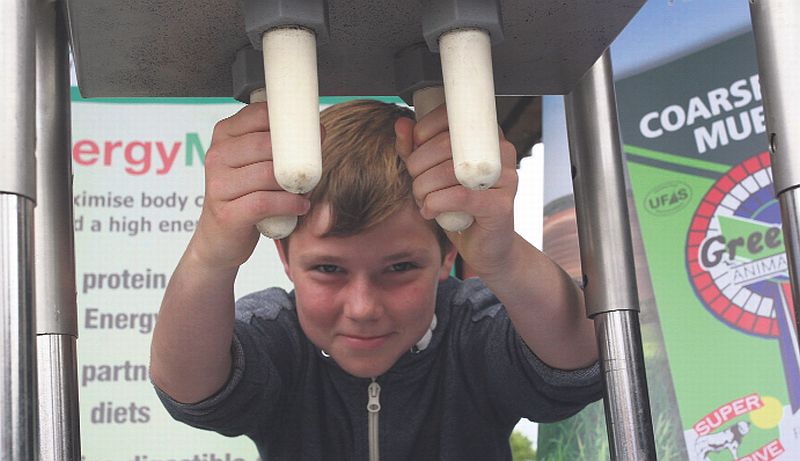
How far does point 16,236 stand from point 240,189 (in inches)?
5.2

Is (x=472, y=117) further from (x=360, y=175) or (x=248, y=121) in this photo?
(x=360, y=175)

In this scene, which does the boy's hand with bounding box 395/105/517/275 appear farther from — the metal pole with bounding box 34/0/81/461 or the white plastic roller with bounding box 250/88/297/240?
the metal pole with bounding box 34/0/81/461

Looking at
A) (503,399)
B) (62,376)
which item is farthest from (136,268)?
(62,376)

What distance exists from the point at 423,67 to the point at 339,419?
52cm

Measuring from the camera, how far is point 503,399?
2.84 ft

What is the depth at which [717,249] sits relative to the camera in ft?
4.60

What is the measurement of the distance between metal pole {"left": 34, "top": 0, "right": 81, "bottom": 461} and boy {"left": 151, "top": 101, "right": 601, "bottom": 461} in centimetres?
8

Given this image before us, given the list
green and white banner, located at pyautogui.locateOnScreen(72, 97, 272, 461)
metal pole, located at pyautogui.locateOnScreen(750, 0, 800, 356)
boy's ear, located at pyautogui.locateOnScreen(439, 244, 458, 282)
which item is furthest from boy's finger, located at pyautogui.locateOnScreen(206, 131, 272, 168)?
green and white banner, located at pyautogui.locateOnScreen(72, 97, 272, 461)

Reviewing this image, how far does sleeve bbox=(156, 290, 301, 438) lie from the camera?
2.49ft

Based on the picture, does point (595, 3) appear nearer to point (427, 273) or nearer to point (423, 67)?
point (423, 67)

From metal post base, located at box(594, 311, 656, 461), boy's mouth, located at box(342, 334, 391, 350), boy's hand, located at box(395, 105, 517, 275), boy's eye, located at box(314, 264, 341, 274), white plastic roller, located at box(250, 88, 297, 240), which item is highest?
boy's eye, located at box(314, 264, 341, 274)

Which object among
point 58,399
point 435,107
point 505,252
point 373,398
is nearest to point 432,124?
point 435,107

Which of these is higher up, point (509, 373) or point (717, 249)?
point (717, 249)

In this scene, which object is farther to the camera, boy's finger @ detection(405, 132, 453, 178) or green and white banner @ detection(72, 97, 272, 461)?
green and white banner @ detection(72, 97, 272, 461)
